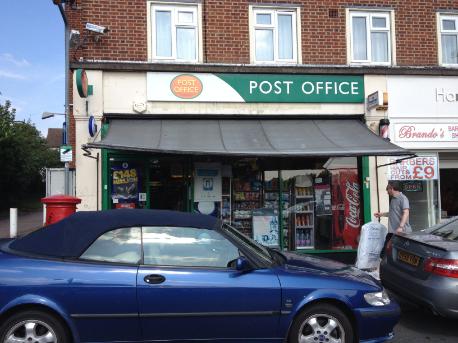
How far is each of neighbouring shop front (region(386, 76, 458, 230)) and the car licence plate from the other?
4.40 m

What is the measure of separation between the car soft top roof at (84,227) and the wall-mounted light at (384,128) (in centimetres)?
609

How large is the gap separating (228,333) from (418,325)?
279cm

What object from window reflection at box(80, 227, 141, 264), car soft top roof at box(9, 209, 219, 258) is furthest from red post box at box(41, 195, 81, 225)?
window reflection at box(80, 227, 141, 264)

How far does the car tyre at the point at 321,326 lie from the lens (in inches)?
167

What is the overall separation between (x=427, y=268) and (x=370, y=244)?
3.06 metres

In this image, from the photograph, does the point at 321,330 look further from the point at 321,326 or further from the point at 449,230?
the point at 449,230

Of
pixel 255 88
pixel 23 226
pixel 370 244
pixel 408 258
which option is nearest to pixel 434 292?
pixel 408 258

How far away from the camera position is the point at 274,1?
9977 mm

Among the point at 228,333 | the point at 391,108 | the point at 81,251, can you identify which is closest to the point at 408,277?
the point at 228,333

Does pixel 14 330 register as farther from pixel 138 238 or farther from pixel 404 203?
pixel 404 203

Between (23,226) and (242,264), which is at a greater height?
(242,264)

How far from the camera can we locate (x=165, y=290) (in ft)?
13.3

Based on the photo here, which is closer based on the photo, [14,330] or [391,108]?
[14,330]

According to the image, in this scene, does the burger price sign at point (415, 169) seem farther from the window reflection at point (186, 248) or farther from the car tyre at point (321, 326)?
the window reflection at point (186, 248)
